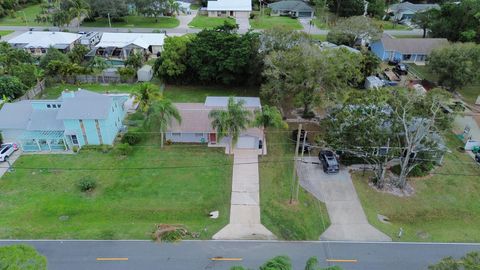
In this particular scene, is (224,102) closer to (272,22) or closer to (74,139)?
(74,139)

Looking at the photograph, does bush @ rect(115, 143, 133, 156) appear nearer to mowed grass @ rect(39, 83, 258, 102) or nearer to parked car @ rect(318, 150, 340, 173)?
mowed grass @ rect(39, 83, 258, 102)

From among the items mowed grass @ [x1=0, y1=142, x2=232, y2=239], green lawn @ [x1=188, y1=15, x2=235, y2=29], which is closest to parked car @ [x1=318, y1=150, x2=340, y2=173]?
mowed grass @ [x1=0, y1=142, x2=232, y2=239]

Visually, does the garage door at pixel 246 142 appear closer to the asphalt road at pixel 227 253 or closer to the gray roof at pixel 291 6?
the asphalt road at pixel 227 253

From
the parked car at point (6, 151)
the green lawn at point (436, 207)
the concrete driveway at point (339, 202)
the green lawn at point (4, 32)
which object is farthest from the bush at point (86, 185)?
the green lawn at point (4, 32)

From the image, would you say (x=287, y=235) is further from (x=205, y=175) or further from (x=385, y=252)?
(x=205, y=175)

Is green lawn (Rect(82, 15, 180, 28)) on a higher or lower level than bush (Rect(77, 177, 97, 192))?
higher

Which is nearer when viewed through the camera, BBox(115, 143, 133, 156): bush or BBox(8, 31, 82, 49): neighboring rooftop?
BBox(115, 143, 133, 156): bush
